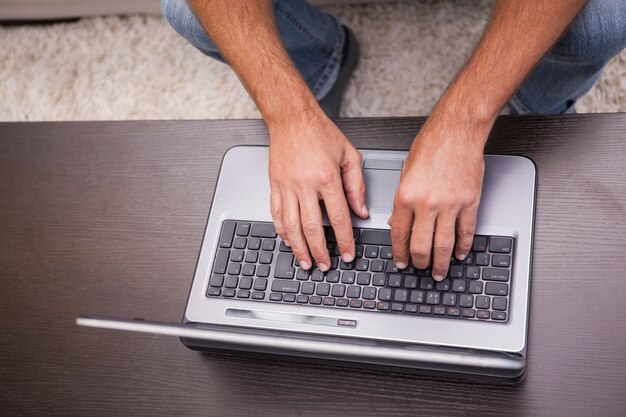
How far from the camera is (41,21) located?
59.0 inches

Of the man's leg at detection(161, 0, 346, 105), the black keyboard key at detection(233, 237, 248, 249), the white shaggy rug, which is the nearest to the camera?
the black keyboard key at detection(233, 237, 248, 249)

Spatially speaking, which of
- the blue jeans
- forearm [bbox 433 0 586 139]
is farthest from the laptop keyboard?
the blue jeans

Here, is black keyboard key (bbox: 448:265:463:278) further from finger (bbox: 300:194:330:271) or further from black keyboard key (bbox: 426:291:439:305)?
finger (bbox: 300:194:330:271)

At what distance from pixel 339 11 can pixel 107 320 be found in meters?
0.98

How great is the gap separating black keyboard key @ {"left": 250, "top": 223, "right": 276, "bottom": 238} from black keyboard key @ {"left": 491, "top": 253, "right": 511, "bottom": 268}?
24 centimetres

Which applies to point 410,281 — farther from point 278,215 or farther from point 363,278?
point 278,215

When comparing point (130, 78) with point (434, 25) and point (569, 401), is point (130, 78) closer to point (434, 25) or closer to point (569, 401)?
point (434, 25)

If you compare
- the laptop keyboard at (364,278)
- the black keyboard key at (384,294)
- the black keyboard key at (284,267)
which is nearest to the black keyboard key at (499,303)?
the laptop keyboard at (364,278)

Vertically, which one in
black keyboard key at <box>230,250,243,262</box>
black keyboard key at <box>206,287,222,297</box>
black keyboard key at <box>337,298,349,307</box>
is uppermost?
black keyboard key at <box>230,250,243,262</box>

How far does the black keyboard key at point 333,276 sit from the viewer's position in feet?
2.03

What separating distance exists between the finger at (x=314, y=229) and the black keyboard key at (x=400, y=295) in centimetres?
8

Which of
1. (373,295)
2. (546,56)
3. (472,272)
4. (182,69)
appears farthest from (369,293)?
(182,69)

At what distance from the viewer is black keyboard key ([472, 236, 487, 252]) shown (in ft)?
1.94

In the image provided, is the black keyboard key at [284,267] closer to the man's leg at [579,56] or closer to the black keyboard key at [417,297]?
the black keyboard key at [417,297]
